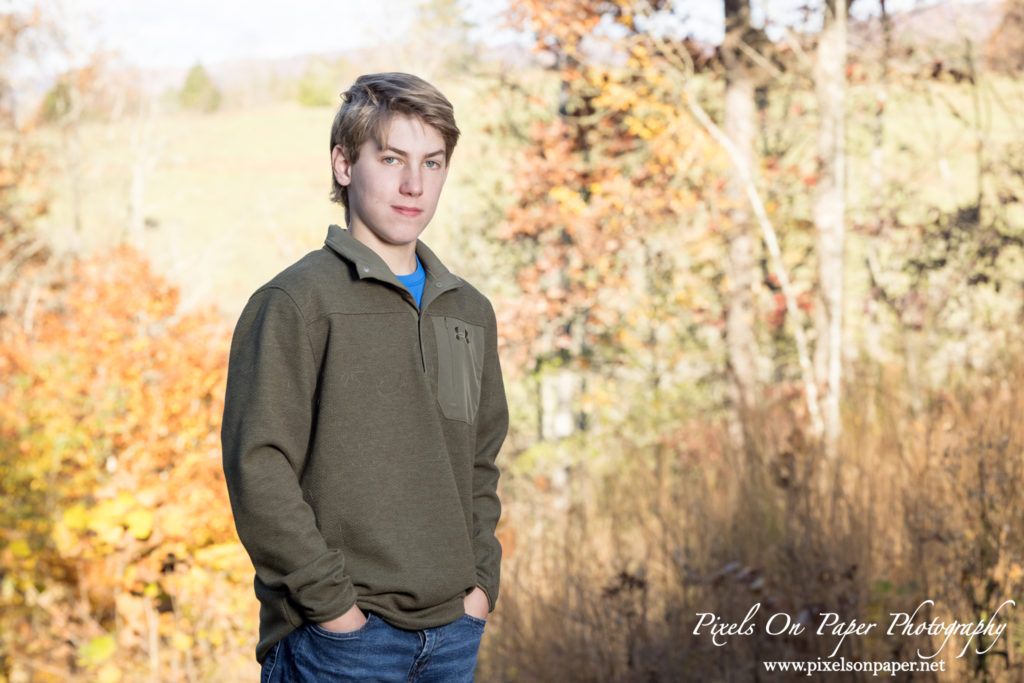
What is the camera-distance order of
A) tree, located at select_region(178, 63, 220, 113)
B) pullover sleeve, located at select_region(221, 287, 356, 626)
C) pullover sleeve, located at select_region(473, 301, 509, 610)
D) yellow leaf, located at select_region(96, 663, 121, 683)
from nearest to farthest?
pullover sleeve, located at select_region(221, 287, 356, 626), pullover sleeve, located at select_region(473, 301, 509, 610), yellow leaf, located at select_region(96, 663, 121, 683), tree, located at select_region(178, 63, 220, 113)

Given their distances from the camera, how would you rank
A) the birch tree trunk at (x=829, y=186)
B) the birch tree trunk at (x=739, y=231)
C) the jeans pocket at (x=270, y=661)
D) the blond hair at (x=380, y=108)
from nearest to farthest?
the jeans pocket at (x=270, y=661) → the blond hair at (x=380, y=108) → the birch tree trunk at (x=829, y=186) → the birch tree trunk at (x=739, y=231)

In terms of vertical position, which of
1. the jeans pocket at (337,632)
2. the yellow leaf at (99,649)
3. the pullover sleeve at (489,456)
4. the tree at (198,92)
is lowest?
the yellow leaf at (99,649)

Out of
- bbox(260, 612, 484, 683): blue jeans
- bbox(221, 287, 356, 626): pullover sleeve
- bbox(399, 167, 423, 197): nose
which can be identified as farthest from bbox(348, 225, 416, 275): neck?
bbox(260, 612, 484, 683): blue jeans

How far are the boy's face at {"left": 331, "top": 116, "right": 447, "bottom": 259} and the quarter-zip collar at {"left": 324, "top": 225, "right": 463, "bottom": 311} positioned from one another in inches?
2.6

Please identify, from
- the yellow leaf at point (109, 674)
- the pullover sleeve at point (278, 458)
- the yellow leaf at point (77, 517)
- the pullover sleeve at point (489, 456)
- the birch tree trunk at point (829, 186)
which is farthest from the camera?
the birch tree trunk at point (829, 186)

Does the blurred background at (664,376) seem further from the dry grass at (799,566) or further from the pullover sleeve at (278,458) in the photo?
the pullover sleeve at (278,458)

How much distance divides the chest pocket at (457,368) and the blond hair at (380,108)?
0.40 meters

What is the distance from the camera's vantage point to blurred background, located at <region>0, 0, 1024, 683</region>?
3930mm

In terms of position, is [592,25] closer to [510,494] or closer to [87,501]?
[510,494]

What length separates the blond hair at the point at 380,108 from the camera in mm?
1958

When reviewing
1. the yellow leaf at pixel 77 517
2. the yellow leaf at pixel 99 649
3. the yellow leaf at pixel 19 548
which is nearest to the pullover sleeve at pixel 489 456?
the yellow leaf at pixel 77 517

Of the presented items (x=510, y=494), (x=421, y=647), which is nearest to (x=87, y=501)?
(x=510, y=494)

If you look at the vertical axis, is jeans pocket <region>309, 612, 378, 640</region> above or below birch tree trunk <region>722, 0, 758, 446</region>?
below

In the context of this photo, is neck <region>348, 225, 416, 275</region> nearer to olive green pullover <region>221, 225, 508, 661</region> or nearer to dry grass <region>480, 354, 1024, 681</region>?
olive green pullover <region>221, 225, 508, 661</region>
